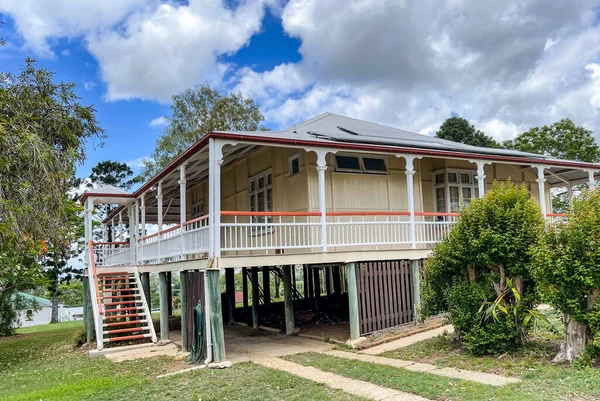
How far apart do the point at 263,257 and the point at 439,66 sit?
16.5 m

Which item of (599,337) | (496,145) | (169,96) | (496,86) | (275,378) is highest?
(169,96)

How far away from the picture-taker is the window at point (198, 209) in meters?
19.9

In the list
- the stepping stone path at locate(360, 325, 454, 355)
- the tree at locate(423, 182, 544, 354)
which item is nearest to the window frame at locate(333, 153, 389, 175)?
the tree at locate(423, 182, 544, 354)

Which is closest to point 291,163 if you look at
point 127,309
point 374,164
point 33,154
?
point 374,164

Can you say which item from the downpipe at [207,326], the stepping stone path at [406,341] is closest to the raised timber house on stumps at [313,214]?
the downpipe at [207,326]

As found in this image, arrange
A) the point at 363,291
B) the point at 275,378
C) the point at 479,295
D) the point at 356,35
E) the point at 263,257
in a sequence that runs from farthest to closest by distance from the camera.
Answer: the point at 356,35, the point at 363,291, the point at 263,257, the point at 479,295, the point at 275,378

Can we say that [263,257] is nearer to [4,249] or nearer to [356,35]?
[4,249]

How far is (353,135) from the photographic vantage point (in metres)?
14.0

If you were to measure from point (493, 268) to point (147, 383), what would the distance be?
6.49 meters

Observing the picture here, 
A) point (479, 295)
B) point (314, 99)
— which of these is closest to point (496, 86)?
point (314, 99)

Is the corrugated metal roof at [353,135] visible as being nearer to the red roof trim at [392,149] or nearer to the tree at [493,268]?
the red roof trim at [392,149]

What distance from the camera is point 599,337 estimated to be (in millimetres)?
7227

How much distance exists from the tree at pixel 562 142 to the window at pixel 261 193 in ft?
79.0

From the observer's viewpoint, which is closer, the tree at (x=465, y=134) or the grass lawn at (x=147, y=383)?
the grass lawn at (x=147, y=383)
